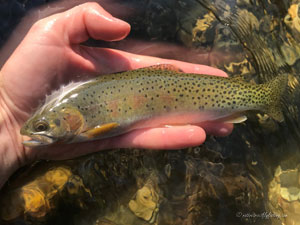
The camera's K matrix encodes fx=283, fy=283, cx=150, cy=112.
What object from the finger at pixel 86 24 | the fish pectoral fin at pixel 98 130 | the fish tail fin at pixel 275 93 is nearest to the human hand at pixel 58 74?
the finger at pixel 86 24

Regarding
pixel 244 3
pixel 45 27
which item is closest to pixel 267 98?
pixel 244 3

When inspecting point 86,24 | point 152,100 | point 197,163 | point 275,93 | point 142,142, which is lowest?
point 197,163

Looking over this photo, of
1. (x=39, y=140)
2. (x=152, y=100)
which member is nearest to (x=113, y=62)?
(x=152, y=100)

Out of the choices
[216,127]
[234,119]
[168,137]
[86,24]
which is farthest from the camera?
[216,127]

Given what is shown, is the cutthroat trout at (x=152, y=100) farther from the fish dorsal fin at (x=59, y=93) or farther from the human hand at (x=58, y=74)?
the human hand at (x=58, y=74)

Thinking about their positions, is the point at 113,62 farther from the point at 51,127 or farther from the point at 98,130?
the point at 51,127

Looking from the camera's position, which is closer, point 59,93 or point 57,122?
point 57,122

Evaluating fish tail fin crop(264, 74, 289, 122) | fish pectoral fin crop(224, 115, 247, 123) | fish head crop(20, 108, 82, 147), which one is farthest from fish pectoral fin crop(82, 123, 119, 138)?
fish tail fin crop(264, 74, 289, 122)

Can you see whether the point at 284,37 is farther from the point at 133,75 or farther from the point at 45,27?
the point at 45,27
